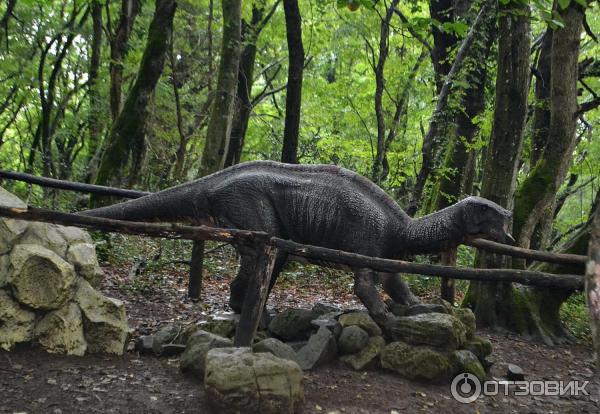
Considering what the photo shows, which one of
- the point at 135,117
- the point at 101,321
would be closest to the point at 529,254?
the point at 101,321

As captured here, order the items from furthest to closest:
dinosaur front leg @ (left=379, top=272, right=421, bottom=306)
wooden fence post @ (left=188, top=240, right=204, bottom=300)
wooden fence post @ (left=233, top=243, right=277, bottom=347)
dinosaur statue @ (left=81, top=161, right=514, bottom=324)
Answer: wooden fence post @ (left=188, top=240, right=204, bottom=300) < dinosaur front leg @ (left=379, top=272, right=421, bottom=306) < dinosaur statue @ (left=81, top=161, right=514, bottom=324) < wooden fence post @ (left=233, top=243, right=277, bottom=347)

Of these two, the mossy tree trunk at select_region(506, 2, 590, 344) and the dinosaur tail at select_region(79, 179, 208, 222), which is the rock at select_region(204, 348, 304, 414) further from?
the mossy tree trunk at select_region(506, 2, 590, 344)

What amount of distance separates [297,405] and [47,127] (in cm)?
1518

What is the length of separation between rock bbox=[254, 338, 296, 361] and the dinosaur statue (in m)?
1.05

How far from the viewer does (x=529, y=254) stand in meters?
5.08

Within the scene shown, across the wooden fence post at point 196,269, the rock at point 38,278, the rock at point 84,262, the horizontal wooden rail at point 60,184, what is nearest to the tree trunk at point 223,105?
the wooden fence post at point 196,269

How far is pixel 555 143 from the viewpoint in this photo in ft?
26.2

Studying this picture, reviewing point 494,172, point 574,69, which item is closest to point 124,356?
point 494,172

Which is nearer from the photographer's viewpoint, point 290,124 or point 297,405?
point 297,405

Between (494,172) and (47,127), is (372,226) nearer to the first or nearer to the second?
(494,172)

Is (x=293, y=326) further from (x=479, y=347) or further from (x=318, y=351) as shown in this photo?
(x=479, y=347)

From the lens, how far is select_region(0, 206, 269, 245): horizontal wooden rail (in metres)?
3.75

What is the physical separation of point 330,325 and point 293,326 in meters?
0.46

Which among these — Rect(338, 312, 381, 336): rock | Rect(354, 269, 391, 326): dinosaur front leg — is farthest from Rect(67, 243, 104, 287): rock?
Rect(354, 269, 391, 326): dinosaur front leg
